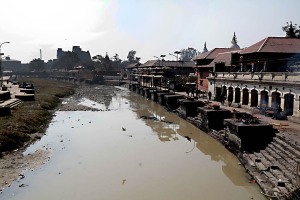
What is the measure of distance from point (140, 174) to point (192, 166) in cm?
403

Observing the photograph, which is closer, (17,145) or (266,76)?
(17,145)

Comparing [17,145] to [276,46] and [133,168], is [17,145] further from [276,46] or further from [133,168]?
[276,46]

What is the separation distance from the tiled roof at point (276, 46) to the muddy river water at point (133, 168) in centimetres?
1244

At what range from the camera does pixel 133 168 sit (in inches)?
815

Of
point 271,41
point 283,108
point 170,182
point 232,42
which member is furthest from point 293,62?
point 232,42

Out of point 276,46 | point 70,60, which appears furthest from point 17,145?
point 70,60

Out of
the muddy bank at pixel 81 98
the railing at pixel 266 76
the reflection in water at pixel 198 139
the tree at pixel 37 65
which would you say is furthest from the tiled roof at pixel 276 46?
the tree at pixel 37 65

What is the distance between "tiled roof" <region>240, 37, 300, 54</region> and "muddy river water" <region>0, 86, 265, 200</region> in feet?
40.8

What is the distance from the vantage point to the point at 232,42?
107 m

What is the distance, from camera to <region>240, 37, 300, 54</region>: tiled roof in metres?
35.6

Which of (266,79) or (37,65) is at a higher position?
(37,65)

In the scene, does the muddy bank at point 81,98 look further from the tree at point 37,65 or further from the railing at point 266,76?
the tree at point 37,65

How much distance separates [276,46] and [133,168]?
81.6ft

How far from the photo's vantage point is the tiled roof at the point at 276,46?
117 feet
